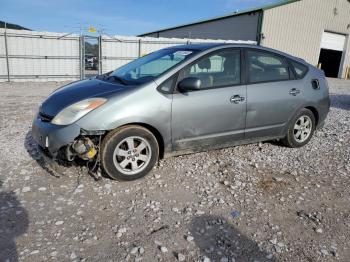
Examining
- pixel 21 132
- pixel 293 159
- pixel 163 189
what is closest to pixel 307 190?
pixel 293 159

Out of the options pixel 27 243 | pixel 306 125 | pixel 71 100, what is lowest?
pixel 27 243

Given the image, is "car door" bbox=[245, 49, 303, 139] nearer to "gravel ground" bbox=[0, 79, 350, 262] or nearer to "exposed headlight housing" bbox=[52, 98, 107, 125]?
"gravel ground" bbox=[0, 79, 350, 262]

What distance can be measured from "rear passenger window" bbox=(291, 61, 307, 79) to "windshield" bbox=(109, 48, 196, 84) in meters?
1.87

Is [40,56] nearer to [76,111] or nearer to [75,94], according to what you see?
[75,94]

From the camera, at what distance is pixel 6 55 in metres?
14.2

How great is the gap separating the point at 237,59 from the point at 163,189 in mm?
2138

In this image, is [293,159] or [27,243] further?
[293,159]

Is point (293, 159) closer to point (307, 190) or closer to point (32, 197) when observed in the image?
point (307, 190)

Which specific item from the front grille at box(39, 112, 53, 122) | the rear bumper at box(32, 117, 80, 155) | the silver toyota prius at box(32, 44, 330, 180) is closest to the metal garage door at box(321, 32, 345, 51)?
the silver toyota prius at box(32, 44, 330, 180)

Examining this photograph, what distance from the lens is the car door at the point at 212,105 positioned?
411 centimetres

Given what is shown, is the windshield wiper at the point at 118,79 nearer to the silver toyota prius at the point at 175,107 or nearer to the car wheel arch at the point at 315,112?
the silver toyota prius at the point at 175,107

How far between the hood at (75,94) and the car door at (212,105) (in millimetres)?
840

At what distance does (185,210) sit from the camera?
3375mm

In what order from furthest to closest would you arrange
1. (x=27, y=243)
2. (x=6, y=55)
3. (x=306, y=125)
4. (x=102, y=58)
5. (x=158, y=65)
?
(x=102, y=58), (x=6, y=55), (x=306, y=125), (x=158, y=65), (x=27, y=243)
